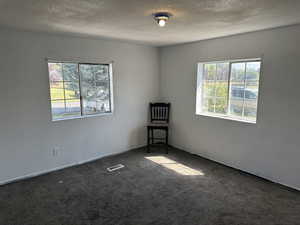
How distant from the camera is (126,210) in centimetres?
254

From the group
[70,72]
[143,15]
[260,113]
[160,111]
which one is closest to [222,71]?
[260,113]

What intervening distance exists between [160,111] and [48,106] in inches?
94.2

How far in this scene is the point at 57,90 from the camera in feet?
11.7

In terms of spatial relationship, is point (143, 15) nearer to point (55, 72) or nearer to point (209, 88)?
point (55, 72)

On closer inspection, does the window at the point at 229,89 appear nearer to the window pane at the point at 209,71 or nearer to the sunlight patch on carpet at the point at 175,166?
the window pane at the point at 209,71

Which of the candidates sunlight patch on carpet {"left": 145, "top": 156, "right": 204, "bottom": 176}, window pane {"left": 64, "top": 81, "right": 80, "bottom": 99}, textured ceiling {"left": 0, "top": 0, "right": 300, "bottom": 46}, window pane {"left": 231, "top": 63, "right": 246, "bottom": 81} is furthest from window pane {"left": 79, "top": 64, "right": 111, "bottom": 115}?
window pane {"left": 231, "top": 63, "right": 246, "bottom": 81}

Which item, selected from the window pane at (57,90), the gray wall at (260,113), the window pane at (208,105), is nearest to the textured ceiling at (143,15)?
the gray wall at (260,113)

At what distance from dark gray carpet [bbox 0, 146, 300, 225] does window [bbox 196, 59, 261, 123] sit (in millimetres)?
1062

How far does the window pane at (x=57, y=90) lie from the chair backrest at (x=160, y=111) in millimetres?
2008

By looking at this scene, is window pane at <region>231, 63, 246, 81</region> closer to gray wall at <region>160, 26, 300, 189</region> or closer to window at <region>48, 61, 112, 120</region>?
gray wall at <region>160, 26, 300, 189</region>

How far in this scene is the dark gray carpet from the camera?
2.38 meters

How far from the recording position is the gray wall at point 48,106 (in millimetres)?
3094

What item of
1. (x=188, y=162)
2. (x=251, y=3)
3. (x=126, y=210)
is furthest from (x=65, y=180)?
(x=251, y=3)

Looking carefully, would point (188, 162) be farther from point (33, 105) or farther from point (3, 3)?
point (3, 3)
